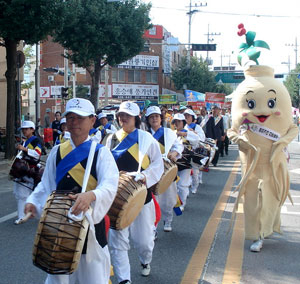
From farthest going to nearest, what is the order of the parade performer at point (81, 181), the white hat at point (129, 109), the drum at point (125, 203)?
1. the white hat at point (129, 109)
2. the drum at point (125, 203)
3. the parade performer at point (81, 181)

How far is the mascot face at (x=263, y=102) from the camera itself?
237 inches

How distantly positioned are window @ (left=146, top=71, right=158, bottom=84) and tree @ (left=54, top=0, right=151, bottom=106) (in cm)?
3189

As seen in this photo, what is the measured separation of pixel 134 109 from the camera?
511cm

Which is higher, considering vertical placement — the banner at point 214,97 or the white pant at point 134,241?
the banner at point 214,97

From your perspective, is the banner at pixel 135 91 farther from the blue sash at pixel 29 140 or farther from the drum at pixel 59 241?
the drum at pixel 59 241

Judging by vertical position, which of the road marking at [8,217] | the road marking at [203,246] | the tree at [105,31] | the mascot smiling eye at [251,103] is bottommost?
the road marking at [8,217]

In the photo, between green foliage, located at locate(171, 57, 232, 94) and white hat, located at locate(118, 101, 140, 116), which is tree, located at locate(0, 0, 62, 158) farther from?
green foliage, located at locate(171, 57, 232, 94)

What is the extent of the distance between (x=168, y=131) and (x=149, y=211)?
1856 millimetres

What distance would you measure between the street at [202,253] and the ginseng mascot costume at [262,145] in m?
0.40

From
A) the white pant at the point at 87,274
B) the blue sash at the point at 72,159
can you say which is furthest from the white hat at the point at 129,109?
the white pant at the point at 87,274

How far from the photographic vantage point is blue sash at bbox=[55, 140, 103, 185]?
348cm

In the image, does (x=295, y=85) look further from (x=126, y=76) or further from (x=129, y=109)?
(x=129, y=109)

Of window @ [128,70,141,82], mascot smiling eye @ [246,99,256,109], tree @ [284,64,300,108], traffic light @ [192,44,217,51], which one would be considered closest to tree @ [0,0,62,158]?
mascot smiling eye @ [246,99,256,109]

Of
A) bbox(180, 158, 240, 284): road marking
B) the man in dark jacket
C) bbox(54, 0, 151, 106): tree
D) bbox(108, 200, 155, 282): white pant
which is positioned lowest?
bbox(180, 158, 240, 284): road marking
